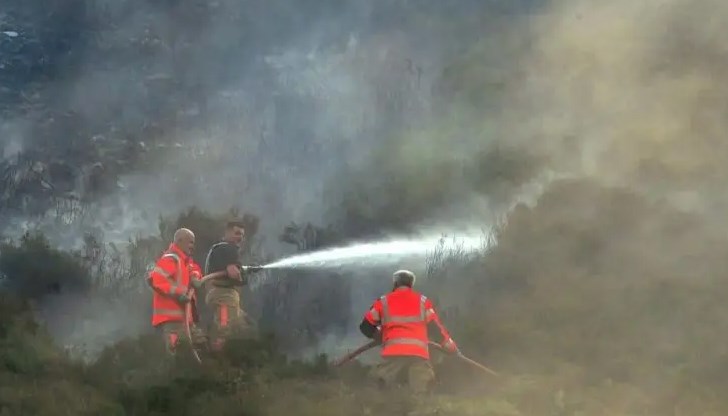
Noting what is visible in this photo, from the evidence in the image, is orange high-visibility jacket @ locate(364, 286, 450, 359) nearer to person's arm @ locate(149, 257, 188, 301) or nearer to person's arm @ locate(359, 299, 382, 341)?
person's arm @ locate(359, 299, 382, 341)

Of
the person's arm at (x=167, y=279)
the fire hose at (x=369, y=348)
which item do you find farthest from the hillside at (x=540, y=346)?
the person's arm at (x=167, y=279)

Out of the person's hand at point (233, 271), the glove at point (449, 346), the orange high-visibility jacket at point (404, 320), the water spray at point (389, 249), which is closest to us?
the orange high-visibility jacket at point (404, 320)

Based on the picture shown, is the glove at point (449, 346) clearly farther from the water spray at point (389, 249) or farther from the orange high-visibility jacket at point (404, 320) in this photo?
the water spray at point (389, 249)

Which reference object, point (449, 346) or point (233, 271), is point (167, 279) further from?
point (449, 346)

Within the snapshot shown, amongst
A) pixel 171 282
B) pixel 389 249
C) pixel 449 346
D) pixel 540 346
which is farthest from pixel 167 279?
pixel 389 249

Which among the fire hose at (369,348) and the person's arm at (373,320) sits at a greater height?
the person's arm at (373,320)

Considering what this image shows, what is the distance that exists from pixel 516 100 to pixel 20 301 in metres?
8.33

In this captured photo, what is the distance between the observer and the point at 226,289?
37.3ft

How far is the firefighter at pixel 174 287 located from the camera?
10555 mm

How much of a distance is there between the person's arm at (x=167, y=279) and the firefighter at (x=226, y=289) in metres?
0.63

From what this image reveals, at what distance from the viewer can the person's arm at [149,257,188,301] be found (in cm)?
1053

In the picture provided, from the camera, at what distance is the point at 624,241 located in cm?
1447

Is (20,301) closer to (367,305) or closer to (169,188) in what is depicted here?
(169,188)

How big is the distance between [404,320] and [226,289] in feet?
7.47
